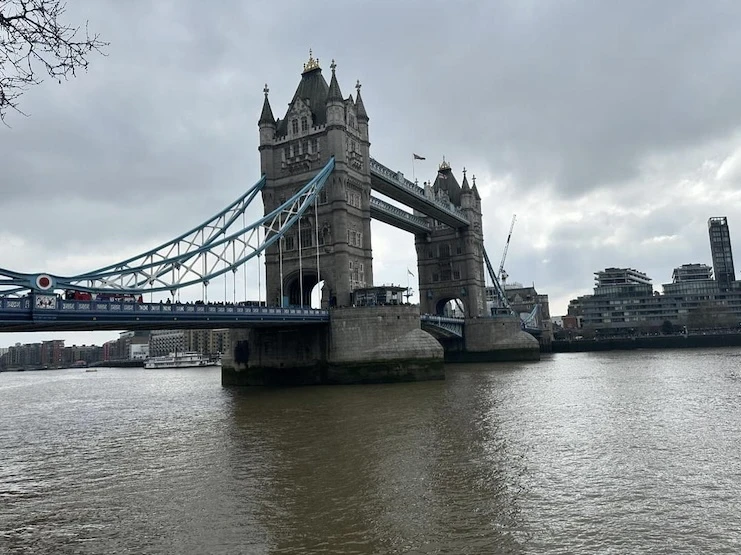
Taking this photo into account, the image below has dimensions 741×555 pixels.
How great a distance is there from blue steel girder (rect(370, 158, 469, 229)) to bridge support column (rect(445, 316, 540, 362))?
14452mm

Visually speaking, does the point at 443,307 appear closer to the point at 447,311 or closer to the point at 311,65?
the point at 447,311

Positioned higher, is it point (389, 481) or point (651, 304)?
point (651, 304)

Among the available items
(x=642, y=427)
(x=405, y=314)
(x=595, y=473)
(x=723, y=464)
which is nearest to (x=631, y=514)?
(x=595, y=473)

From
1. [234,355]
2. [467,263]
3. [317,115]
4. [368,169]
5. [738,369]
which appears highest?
[317,115]

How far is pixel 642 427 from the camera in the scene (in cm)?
1956

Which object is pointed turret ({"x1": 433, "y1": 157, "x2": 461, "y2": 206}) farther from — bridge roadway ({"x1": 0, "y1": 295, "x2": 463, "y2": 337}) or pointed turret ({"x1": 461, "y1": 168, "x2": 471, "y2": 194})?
bridge roadway ({"x1": 0, "y1": 295, "x2": 463, "y2": 337})

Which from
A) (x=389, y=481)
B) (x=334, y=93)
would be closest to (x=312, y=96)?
(x=334, y=93)

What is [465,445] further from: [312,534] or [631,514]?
[312,534]

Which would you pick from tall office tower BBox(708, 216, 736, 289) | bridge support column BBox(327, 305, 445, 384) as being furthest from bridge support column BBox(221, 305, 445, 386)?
tall office tower BBox(708, 216, 736, 289)

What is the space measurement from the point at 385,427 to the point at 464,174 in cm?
7055

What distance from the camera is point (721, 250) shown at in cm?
15775

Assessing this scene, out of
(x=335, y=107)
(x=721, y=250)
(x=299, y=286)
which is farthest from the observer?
(x=721, y=250)

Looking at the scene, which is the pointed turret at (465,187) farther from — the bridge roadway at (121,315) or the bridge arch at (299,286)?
the bridge roadway at (121,315)

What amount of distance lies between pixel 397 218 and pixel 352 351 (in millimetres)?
30907
